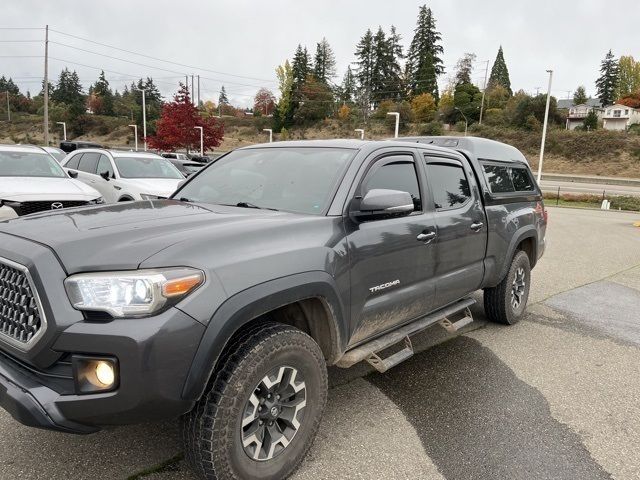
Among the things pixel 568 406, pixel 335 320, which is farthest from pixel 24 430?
pixel 568 406

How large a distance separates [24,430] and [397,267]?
2.48 meters

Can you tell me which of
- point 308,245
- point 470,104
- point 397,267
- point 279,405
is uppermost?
point 470,104

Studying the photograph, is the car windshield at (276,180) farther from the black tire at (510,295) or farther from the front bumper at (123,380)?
the black tire at (510,295)

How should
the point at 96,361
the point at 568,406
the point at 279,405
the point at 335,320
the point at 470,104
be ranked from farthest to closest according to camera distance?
the point at 470,104 < the point at 568,406 < the point at 335,320 < the point at 279,405 < the point at 96,361

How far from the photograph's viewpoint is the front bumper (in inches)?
75.4

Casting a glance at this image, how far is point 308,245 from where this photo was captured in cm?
260

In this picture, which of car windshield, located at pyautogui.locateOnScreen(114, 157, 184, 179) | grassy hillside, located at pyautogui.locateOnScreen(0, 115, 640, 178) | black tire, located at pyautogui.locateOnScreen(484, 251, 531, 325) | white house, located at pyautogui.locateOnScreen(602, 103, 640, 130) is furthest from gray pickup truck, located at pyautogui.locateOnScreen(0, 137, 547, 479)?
white house, located at pyautogui.locateOnScreen(602, 103, 640, 130)

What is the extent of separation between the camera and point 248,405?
2.31 metres

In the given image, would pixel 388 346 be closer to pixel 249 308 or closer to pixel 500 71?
pixel 249 308

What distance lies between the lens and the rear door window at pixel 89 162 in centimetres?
1045

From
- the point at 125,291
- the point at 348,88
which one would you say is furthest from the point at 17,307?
the point at 348,88

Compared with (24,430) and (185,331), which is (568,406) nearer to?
(185,331)

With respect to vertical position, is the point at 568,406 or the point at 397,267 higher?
the point at 397,267

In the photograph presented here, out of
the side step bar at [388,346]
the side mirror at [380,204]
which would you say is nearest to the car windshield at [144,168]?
the side step bar at [388,346]
